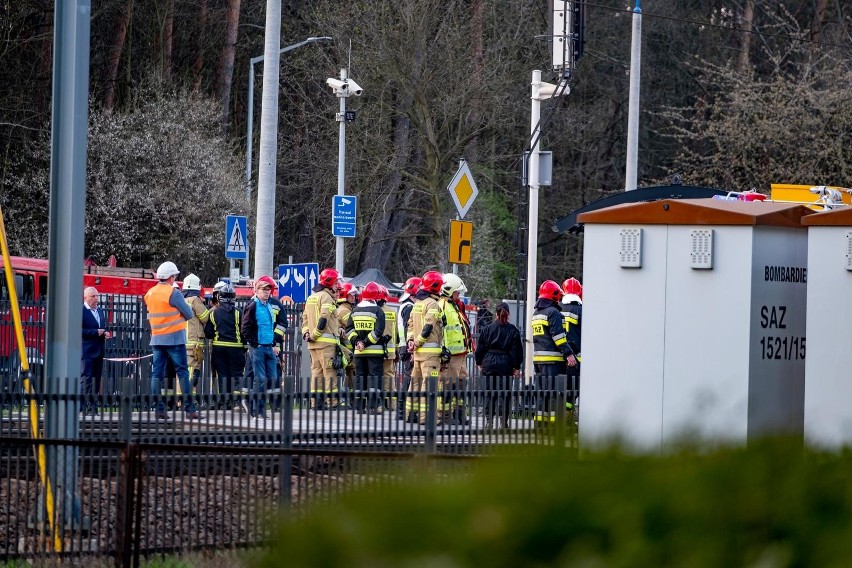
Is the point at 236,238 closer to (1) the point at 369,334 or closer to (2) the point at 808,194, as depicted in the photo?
(1) the point at 369,334

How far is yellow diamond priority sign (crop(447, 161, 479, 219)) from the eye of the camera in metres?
18.3

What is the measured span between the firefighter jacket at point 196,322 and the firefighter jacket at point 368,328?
254cm

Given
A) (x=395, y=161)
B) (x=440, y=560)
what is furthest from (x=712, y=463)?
(x=395, y=161)

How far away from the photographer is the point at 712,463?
2.64m

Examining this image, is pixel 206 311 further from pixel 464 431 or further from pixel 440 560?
pixel 440 560

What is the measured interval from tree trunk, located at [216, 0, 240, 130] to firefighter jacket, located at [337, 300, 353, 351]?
24373 mm

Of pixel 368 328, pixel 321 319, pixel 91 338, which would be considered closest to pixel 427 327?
pixel 368 328

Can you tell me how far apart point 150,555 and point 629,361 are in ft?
11.6

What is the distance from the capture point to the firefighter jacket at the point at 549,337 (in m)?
15.7

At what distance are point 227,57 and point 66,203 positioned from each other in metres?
35.0

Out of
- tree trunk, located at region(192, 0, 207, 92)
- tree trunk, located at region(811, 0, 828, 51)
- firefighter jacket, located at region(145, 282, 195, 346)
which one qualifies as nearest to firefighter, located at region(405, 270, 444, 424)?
firefighter jacket, located at region(145, 282, 195, 346)

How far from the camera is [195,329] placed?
68.1 feet

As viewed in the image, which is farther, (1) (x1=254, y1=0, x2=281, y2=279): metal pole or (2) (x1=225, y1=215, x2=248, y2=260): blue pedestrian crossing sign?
(2) (x1=225, y1=215, x2=248, y2=260): blue pedestrian crossing sign

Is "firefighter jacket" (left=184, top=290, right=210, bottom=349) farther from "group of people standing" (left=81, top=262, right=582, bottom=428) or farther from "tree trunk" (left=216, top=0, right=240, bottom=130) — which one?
"tree trunk" (left=216, top=0, right=240, bottom=130)
